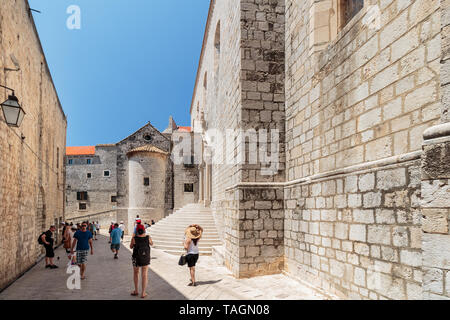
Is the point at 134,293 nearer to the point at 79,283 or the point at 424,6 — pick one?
the point at 79,283

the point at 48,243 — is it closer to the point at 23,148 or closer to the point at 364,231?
the point at 23,148

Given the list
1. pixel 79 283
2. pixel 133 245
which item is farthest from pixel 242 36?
pixel 79 283

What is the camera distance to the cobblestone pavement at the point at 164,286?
5.23 meters

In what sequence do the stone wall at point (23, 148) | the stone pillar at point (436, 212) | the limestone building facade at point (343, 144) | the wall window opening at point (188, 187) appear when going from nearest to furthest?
the stone pillar at point (436, 212) → the limestone building facade at point (343, 144) → the stone wall at point (23, 148) → the wall window opening at point (188, 187)

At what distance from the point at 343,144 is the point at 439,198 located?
233cm

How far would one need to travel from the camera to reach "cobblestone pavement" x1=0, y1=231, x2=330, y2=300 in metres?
5.23

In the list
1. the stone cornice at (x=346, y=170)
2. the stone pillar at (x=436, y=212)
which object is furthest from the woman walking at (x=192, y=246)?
the stone pillar at (x=436, y=212)

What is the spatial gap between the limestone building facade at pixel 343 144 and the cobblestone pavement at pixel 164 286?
38 centimetres

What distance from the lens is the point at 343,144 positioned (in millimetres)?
4473

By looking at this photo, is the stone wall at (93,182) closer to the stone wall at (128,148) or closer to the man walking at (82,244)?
the stone wall at (128,148)

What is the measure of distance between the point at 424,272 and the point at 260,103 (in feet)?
16.7

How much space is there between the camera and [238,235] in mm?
6383

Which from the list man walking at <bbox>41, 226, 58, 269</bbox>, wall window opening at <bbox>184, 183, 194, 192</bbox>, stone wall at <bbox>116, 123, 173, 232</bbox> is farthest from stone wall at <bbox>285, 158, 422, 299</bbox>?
stone wall at <bbox>116, 123, 173, 232</bbox>

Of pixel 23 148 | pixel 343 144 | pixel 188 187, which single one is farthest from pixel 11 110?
pixel 188 187
